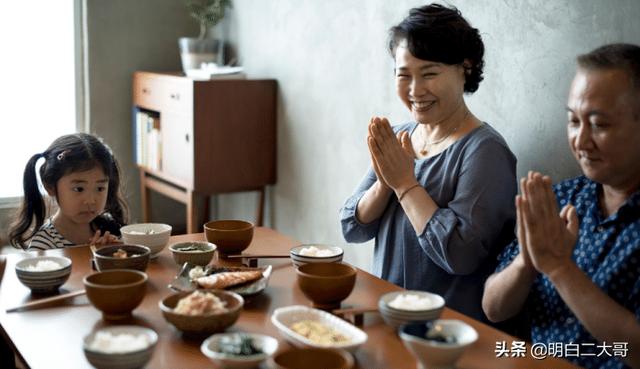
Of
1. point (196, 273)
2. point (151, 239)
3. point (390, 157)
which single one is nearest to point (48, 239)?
point (151, 239)

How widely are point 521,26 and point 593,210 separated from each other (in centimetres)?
84

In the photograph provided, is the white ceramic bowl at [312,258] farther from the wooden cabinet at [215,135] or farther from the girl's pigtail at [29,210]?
the wooden cabinet at [215,135]

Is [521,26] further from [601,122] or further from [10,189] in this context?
[10,189]

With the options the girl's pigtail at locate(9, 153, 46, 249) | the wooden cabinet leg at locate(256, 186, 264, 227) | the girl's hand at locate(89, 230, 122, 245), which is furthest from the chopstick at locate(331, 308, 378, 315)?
the wooden cabinet leg at locate(256, 186, 264, 227)

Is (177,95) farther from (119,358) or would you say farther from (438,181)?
(119,358)

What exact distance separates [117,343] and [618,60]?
3.73 ft

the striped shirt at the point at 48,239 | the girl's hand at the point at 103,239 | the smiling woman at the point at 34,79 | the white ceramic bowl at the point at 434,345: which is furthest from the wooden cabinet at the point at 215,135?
the white ceramic bowl at the point at 434,345

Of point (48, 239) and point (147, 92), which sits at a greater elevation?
point (147, 92)

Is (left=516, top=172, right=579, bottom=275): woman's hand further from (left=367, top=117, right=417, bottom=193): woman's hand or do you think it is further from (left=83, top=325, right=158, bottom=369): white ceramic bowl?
(left=83, top=325, right=158, bottom=369): white ceramic bowl

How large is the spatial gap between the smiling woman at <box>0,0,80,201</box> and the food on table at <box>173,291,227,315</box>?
320 centimetres

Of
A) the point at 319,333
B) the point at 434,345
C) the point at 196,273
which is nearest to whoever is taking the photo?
the point at 434,345

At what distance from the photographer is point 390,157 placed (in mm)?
2102

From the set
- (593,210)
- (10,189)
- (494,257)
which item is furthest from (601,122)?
(10,189)

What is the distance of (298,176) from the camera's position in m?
3.87
